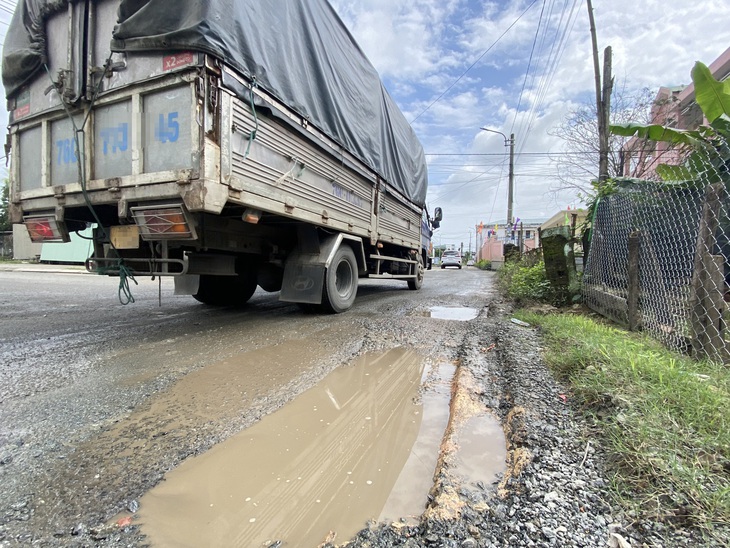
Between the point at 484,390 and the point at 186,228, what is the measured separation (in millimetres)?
2810

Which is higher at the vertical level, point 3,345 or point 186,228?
point 186,228

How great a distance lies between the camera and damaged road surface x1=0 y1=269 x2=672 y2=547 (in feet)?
4.32

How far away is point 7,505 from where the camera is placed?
1.41m

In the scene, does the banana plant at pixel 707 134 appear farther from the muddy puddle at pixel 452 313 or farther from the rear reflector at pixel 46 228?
the rear reflector at pixel 46 228

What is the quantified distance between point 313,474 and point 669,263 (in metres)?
3.74

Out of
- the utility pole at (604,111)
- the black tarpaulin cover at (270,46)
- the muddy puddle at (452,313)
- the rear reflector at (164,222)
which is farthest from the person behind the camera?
the utility pole at (604,111)

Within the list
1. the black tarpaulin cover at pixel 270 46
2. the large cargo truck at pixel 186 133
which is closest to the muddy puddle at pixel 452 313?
the large cargo truck at pixel 186 133

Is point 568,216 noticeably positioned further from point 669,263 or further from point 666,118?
point 669,263

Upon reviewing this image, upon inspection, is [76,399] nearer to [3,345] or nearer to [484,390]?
[3,345]

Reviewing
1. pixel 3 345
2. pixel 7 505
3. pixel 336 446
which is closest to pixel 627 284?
pixel 336 446

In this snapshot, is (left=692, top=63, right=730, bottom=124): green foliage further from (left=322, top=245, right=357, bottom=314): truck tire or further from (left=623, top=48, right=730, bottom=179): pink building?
(left=623, top=48, right=730, bottom=179): pink building

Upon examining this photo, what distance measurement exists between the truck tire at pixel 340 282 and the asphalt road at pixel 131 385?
212mm

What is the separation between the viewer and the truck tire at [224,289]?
19.7 ft

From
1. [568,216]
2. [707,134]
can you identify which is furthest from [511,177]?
[707,134]
